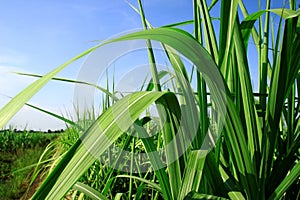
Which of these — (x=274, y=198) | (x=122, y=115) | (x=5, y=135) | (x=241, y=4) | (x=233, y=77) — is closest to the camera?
(x=122, y=115)

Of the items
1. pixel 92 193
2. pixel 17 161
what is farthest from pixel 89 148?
pixel 17 161

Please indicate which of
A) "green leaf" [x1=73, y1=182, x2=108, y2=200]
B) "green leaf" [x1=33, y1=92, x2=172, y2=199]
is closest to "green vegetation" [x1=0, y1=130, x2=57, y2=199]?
"green leaf" [x1=73, y1=182, x2=108, y2=200]

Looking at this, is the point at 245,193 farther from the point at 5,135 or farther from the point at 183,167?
the point at 5,135

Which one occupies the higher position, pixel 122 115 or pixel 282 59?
pixel 282 59

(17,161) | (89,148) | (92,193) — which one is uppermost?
(89,148)

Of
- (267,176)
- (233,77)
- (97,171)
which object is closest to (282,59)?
(233,77)

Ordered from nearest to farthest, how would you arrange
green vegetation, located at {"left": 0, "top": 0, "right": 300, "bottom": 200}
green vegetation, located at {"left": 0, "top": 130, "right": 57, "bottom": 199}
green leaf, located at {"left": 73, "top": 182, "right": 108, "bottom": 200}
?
green vegetation, located at {"left": 0, "top": 0, "right": 300, "bottom": 200} < green leaf, located at {"left": 73, "top": 182, "right": 108, "bottom": 200} < green vegetation, located at {"left": 0, "top": 130, "right": 57, "bottom": 199}

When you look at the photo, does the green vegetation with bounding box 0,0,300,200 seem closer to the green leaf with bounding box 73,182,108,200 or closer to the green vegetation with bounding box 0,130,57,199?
the green leaf with bounding box 73,182,108,200

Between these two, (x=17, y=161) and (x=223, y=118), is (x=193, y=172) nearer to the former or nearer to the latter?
(x=223, y=118)

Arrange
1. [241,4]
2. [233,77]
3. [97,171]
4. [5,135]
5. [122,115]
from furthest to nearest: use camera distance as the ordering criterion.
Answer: [5,135] < [97,171] < [241,4] < [233,77] < [122,115]

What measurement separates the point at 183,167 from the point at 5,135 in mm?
7619

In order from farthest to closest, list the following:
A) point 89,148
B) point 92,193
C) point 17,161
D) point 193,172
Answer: point 17,161
point 92,193
point 193,172
point 89,148

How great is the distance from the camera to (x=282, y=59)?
61cm

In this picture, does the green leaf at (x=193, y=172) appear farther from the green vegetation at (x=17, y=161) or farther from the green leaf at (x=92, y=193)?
the green vegetation at (x=17, y=161)
